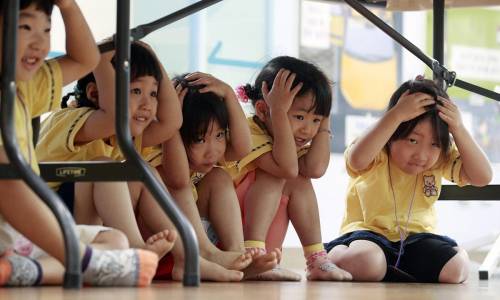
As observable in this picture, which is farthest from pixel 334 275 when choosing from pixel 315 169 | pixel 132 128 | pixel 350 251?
pixel 132 128

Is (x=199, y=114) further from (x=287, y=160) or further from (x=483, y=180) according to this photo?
(x=483, y=180)

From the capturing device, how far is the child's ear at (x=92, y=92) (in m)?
1.72

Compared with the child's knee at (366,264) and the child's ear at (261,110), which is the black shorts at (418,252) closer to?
the child's knee at (366,264)

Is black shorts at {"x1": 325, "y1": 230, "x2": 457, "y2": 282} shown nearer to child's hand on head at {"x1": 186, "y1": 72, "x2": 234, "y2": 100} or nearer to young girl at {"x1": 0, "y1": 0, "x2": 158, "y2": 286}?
child's hand on head at {"x1": 186, "y1": 72, "x2": 234, "y2": 100}

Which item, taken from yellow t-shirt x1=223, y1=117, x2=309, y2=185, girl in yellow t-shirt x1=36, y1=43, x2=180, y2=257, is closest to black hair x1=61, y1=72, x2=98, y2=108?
girl in yellow t-shirt x1=36, y1=43, x2=180, y2=257

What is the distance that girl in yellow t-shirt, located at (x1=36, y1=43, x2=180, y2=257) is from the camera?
61.2 inches

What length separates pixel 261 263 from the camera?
1.65 m

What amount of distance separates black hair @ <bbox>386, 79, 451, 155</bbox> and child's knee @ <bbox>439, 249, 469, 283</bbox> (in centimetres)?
24

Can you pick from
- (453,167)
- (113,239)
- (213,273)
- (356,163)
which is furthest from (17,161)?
(453,167)

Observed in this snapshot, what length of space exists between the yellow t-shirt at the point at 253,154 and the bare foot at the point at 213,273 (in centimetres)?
35

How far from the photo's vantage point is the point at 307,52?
401 centimetres

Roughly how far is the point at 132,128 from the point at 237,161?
0.31 meters

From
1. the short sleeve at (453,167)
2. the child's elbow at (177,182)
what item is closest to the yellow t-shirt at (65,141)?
the child's elbow at (177,182)

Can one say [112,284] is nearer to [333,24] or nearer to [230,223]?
[230,223]
